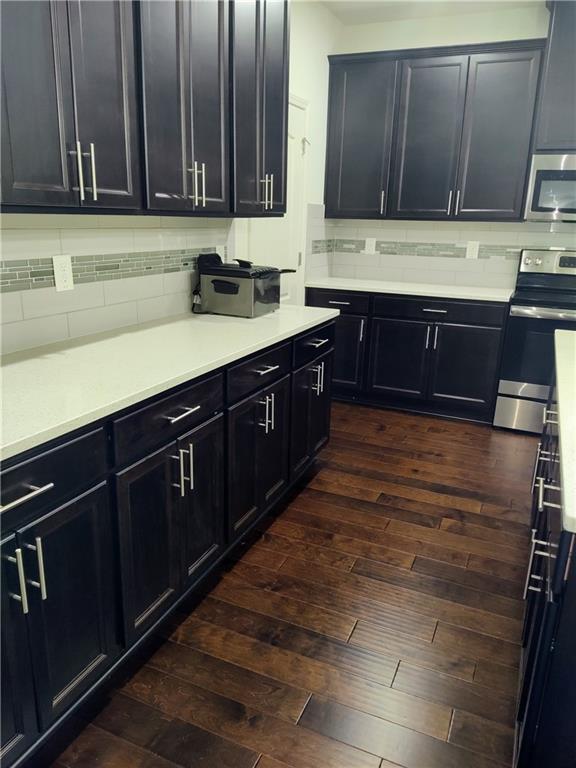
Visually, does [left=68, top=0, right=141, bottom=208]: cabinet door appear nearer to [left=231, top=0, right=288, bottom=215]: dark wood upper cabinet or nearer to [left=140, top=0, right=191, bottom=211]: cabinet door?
[left=140, top=0, right=191, bottom=211]: cabinet door

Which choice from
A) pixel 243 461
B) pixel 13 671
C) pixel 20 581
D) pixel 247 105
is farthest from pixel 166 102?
pixel 13 671

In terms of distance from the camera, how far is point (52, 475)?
1299 millimetres

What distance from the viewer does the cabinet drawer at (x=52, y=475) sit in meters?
1.19

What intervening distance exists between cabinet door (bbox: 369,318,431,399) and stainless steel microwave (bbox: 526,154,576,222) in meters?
1.05

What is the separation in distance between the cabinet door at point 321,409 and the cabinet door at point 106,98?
1.42 meters

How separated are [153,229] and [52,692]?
1787 mm

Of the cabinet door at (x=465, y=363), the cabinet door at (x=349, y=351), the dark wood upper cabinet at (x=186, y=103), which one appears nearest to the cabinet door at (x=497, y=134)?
the cabinet door at (x=465, y=363)

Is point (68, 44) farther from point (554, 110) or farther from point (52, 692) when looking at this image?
point (554, 110)

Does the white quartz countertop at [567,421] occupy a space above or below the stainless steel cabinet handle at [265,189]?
below

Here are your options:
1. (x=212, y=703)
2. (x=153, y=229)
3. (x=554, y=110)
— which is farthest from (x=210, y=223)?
(x=554, y=110)

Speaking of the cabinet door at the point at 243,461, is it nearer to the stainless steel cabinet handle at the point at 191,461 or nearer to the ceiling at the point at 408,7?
the stainless steel cabinet handle at the point at 191,461

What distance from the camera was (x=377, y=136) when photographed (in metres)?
4.09

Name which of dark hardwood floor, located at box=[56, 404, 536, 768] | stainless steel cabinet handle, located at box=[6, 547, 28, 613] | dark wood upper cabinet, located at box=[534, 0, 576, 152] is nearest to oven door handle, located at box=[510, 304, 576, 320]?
dark wood upper cabinet, located at box=[534, 0, 576, 152]

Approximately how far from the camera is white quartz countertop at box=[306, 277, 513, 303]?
12.5 ft
